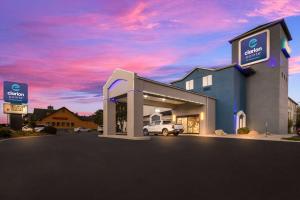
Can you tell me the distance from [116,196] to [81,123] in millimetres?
74699

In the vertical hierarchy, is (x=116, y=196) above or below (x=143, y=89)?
below

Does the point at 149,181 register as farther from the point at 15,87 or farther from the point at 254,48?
the point at 15,87

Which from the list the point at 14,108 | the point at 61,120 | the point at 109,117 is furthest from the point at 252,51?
the point at 61,120

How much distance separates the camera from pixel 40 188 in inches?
193

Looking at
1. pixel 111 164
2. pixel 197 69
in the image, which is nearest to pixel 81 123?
pixel 197 69

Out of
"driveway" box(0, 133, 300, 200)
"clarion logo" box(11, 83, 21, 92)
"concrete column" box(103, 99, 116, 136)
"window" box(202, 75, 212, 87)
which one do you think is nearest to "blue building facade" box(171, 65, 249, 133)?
"window" box(202, 75, 212, 87)

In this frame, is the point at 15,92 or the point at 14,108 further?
the point at 15,92

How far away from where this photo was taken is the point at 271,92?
3409 centimetres

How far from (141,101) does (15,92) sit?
2661 centimetres

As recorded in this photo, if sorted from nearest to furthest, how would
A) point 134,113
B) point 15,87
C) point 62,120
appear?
point 134,113 → point 15,87 → point 62,120

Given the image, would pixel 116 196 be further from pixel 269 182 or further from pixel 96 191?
pixel 269 182

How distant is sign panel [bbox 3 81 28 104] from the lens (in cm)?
3584

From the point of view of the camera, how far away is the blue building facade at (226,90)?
34.0 m

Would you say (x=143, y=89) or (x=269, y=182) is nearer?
(x=269, y=182)
